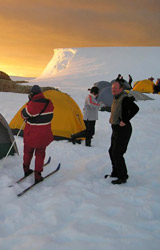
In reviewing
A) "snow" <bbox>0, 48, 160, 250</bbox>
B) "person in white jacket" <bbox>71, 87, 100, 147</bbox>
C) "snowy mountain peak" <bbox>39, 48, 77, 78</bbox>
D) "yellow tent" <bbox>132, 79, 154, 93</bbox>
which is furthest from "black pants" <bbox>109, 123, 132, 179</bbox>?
"snowy mountain peak" <bbox>39, 48, 77, 78</bbox>

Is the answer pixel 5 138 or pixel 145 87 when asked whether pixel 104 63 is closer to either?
pixel 145 87

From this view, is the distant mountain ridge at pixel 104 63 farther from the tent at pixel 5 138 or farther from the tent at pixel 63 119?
the tent at pixel 5 138

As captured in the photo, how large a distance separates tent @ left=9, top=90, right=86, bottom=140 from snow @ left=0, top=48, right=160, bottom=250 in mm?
1346

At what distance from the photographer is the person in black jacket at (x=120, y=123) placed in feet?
14.4

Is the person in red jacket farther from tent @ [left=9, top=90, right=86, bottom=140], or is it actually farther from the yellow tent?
the yellow tent

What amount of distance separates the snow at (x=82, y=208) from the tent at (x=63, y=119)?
1.35 meters

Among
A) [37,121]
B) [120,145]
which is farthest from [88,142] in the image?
[37,121]

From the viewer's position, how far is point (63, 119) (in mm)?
7770

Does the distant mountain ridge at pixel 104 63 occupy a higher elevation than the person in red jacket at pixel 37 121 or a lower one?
higher

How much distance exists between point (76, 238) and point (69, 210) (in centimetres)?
70

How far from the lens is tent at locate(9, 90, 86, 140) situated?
775cm

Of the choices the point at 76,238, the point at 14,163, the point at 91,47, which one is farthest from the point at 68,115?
the point at 91,47

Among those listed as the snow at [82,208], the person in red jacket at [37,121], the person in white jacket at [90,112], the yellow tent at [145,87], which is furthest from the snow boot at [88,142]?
the yellow tent at [145,87]

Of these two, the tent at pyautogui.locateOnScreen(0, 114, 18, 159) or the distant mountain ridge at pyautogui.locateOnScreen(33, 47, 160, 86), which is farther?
the distant mountain ridge at pyautogui.locateOnScreen(33, 47, 160, 86)
